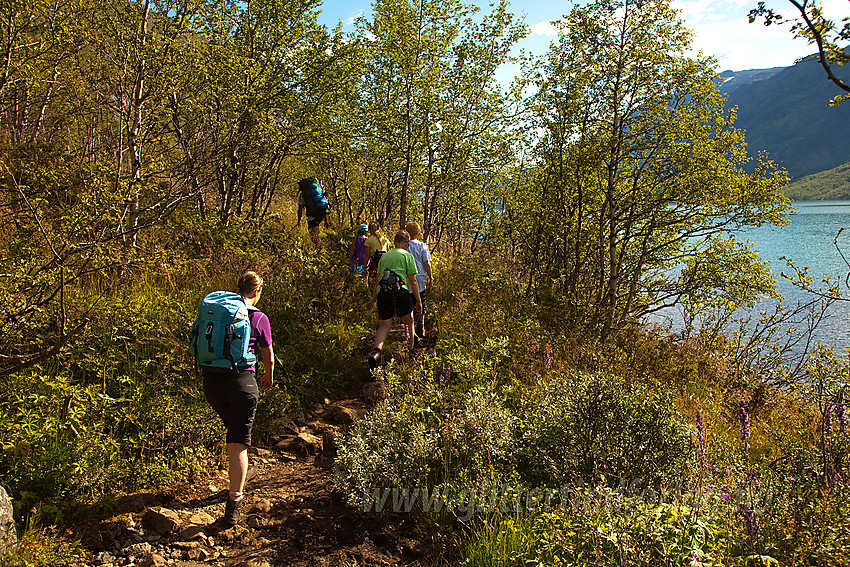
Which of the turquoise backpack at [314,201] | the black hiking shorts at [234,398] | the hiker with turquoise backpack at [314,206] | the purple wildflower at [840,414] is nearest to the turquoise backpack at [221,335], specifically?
the black hiking shorts at [234,398]

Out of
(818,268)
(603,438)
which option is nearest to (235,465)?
(603,438)

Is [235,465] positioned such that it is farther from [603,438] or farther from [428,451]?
[603,438]

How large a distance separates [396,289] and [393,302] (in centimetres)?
22

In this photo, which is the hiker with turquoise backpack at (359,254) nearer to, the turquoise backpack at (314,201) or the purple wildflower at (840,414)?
the turquoise backpack at (314,201)

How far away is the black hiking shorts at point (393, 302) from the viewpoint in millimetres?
7098

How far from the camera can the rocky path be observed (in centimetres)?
370

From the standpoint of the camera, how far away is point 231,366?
4074mm

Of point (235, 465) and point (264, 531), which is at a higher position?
point (235, 465)

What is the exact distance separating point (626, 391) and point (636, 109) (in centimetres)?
903

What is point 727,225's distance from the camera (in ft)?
43.3

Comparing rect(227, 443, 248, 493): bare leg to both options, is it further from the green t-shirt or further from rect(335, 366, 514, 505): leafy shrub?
the green t-shirt

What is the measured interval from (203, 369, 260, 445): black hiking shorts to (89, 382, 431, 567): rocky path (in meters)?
0.79

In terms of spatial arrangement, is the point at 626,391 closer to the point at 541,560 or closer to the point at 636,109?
the point at 541,560

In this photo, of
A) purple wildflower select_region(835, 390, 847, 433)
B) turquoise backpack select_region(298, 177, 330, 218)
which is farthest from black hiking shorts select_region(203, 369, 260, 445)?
turquoise backpack select_region(298, 177, 330, 218)
